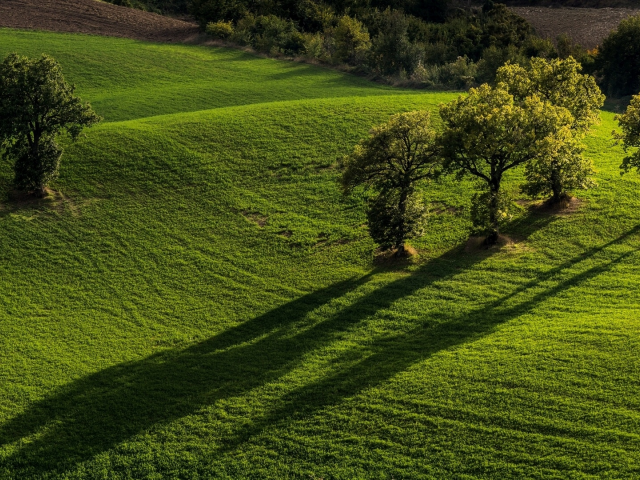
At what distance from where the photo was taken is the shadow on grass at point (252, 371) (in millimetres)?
36656

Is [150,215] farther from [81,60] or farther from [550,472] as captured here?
[81,60]

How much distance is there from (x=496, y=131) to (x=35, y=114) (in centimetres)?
4111

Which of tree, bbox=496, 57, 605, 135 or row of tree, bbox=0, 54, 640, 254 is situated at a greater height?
tree, bbox=496, 57, 605, 135

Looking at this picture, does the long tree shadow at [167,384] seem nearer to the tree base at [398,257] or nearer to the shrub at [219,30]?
the tree base at [398,257]

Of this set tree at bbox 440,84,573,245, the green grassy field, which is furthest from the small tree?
tree at bbox 440,84,573,245

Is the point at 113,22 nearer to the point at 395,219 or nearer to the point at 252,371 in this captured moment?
the point at 395,219

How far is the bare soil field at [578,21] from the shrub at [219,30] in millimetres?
57926

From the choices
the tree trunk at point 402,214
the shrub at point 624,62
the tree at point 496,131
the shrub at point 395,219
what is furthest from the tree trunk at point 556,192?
the shrub at point 624,62

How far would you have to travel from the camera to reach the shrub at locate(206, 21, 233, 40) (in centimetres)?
11462

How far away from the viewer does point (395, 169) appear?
51875 millimetres

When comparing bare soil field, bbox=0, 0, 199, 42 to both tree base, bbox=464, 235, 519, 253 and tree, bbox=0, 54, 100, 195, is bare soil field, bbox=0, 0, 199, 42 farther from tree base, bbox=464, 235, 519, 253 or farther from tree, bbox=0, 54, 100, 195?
tree base, bbox=464, 235, 519, 253

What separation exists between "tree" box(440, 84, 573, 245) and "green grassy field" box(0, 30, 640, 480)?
6.76 metres

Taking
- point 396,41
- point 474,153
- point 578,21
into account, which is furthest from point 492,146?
point 578,21

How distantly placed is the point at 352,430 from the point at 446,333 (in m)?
10.6
